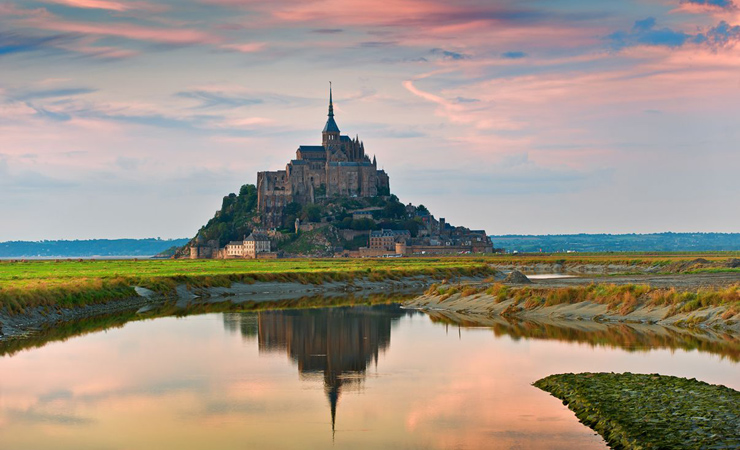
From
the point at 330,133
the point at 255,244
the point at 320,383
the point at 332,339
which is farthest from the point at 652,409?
the point at 330,133

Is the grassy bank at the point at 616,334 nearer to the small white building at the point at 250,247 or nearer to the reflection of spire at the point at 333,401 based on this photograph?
the reflection of spire at the point at 333,401

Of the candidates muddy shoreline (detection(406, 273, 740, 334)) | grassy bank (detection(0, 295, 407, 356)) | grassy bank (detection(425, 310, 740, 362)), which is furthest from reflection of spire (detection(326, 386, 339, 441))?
muddy shoreline (detection(406, 273, 740, 334))

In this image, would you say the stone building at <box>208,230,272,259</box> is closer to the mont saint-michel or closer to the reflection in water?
the mont saint-michel

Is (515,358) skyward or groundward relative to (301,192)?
groundward

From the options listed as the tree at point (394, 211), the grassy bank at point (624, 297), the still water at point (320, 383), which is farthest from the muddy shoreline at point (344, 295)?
the tree at point (394, 211)

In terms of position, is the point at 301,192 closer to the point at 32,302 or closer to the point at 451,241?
the point at 451,241

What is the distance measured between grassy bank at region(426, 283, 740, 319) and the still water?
2884 mm

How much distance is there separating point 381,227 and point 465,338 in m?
136

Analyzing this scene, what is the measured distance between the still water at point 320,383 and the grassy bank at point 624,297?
2.88m

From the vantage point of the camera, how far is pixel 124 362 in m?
24.4

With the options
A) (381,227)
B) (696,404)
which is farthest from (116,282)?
(381,227)

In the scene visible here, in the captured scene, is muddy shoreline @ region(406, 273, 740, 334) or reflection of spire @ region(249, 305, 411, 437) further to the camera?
muddy shoreline @ region(406, 273, 740, 334)

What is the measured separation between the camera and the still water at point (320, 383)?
49.4 ft

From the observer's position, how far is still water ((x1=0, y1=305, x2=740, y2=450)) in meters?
15.1
